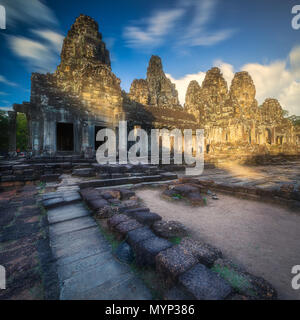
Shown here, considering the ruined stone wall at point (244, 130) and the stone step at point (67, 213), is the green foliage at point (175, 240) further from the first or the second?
the ruined stone wall at point (244, 130)

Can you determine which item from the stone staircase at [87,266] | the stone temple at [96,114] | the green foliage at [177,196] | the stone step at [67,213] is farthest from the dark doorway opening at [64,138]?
the stone staircase at [87,266]

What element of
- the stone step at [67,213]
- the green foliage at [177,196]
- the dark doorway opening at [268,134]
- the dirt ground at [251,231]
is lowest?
the dirt ground at [251,231]

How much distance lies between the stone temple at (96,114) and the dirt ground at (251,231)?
8.11 metres

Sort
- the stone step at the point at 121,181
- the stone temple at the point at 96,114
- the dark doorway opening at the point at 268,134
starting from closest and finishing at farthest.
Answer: the stone step at the point at 121,181 → the stone temple at the point at 96,114 → the dark doorway opening at the point at 268,134

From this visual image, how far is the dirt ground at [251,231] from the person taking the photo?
1.52 meters

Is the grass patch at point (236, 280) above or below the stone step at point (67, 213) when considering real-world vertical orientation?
above

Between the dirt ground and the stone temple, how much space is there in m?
8.11

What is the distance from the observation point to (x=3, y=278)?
4.54 ft

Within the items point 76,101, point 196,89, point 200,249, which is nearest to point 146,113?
point 76,101

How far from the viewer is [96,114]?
34.7 ft

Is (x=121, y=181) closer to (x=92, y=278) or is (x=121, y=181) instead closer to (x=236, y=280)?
(x=92, y=278)

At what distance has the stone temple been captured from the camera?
9.08m

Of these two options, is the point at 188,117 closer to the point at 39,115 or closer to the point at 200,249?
the point at 39,115
